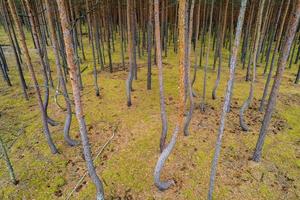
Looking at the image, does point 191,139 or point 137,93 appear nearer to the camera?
point 191,139

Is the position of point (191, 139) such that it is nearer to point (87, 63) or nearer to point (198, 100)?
point (198, 100)

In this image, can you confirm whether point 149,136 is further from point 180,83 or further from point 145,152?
point 180,83

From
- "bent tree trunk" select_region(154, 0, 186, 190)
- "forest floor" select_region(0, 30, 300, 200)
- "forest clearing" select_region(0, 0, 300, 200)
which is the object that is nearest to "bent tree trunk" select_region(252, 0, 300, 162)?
"forest clearing" select_region(0, 0, 300, 200)

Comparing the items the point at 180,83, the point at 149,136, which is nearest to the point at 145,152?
the point at 149,136

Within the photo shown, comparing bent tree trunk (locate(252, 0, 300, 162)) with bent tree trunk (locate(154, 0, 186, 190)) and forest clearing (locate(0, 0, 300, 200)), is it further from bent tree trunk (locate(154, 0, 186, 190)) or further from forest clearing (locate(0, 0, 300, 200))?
bent tree trunk (locate(154, 0, 186, 190))

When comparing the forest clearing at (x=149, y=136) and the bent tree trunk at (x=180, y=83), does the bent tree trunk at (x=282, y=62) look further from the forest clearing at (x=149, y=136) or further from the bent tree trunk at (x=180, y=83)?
the bent tree trunk at (x=180, y=83)

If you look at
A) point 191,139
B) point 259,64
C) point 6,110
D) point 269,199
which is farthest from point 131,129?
point 259,64

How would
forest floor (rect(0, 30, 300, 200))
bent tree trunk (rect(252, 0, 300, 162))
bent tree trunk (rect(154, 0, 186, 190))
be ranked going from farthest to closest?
forest floor (rect(0, 30, 300, 200))
bent tree trunk (rect(252, 0, 300, 162))
bent tree trunk (rect(154, 0, 186, 190))

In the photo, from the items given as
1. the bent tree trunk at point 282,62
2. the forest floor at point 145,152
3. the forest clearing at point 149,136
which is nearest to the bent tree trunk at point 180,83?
the forest clearing at point 149,136

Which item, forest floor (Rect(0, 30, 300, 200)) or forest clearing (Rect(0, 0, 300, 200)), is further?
forest floor (Rect(0, 30, 300, 200))
